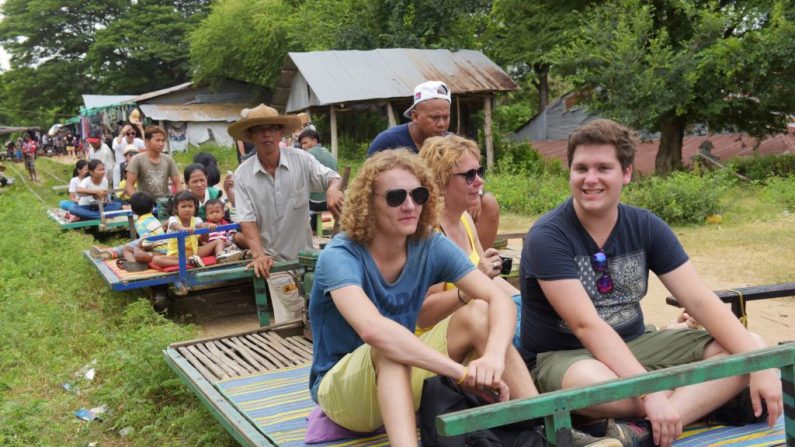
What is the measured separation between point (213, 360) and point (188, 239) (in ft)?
9.78

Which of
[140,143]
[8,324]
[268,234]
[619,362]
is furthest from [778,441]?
[140,143]

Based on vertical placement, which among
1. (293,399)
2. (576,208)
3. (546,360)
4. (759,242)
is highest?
(576,208)

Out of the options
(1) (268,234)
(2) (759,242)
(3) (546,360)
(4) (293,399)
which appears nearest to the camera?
(3) (546,360)

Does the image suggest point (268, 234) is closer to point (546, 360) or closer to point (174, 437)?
point (174, 437)

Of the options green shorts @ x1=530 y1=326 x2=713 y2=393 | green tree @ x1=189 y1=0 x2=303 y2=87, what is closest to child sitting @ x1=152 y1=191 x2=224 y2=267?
green shorts @ x1=530 y1=326 x2=713 y2=393

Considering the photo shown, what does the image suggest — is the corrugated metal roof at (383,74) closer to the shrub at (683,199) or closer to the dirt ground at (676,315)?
the shrub at (683,199)

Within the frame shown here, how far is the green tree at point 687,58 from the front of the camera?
14242 mm

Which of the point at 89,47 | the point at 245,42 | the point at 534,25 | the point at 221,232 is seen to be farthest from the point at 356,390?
the point at 89,47

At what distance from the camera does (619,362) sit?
284cm

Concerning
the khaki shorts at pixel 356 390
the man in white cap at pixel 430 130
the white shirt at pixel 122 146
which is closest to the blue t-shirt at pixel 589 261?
the khaki shorts at pixel 356 390

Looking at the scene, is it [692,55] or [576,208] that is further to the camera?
[692,55]

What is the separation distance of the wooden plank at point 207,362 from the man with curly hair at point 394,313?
4.60 feet

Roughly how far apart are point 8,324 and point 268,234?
10.1ft

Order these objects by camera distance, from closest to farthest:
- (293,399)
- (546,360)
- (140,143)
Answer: (546,360)
(293,399)
(140,143)
